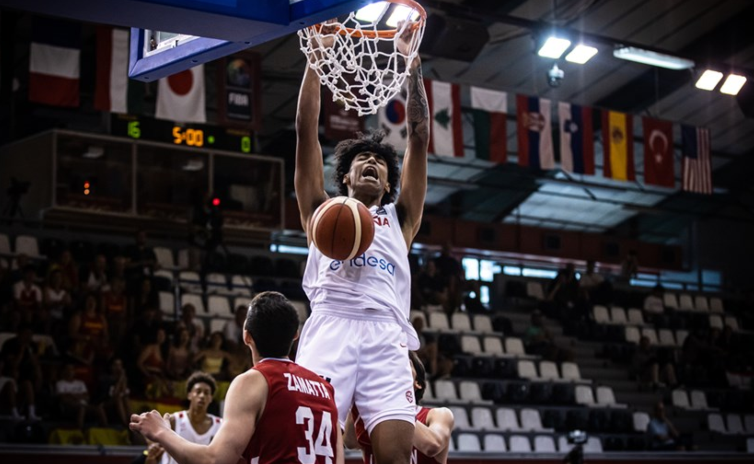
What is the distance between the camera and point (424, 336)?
1631 cm

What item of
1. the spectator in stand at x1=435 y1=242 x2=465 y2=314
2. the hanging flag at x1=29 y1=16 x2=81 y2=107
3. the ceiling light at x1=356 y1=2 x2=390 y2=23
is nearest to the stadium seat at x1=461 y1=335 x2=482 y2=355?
the spectator in stand at x1=435 y1=242 x2=465 y2=314

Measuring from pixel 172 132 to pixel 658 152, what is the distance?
→ 27.2ft

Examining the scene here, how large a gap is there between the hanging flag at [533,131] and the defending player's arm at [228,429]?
13846 mm

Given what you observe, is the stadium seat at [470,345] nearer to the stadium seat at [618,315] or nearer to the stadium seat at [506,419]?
the stadium seat at [506,419]

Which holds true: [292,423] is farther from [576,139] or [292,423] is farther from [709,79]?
→ [709,79]

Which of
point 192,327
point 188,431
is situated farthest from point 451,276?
point 188,431

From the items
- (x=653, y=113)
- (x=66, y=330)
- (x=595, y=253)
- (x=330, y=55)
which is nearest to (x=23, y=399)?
(x=66, y=330)

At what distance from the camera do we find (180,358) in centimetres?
1308

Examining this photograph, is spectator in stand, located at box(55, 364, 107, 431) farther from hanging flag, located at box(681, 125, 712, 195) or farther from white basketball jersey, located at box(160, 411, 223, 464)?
hanging flag, located at box(681, 125, 712, 195)

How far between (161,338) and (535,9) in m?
8.78

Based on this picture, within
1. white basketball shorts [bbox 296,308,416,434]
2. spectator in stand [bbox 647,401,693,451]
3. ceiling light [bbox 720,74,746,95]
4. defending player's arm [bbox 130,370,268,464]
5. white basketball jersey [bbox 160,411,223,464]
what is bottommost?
spectator in stand [bbox 647,401,693,451]

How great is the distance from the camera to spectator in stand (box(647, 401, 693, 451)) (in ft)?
52.4

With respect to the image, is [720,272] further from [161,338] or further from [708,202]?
[161,338]

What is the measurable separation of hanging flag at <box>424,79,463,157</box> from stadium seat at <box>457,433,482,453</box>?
456cm
